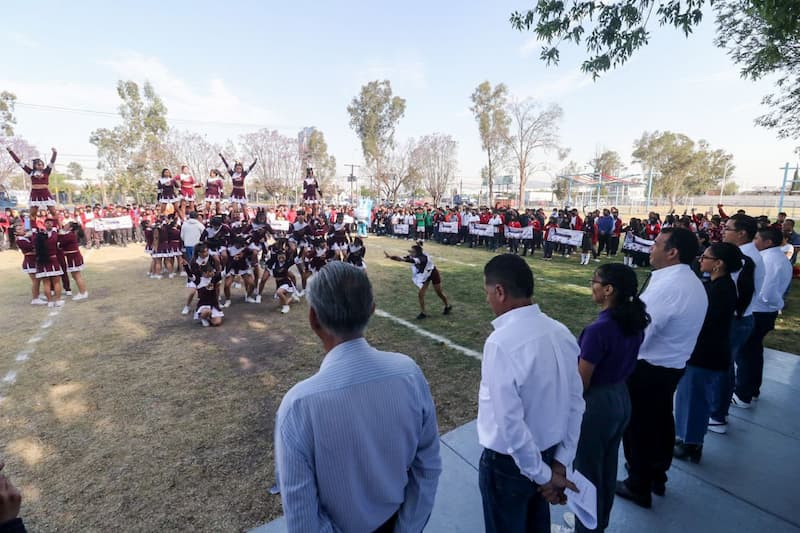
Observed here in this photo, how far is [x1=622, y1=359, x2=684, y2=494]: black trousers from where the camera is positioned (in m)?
2.79

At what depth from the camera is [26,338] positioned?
21.7 ft

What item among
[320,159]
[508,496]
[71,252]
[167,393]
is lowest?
[167,393]

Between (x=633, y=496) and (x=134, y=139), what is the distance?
40.3 metres

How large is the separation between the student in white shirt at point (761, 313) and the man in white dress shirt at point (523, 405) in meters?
3.86

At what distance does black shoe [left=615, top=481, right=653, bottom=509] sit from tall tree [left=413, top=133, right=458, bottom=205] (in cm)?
4323

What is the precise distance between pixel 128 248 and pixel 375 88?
99.2 feet

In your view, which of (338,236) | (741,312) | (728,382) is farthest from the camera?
(338,236)

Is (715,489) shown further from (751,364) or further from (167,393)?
(167,393)

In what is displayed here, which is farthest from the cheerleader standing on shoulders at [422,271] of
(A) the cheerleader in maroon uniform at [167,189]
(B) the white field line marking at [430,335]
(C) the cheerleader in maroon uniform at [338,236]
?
(A) the cheerleader in maroon uniform at [167,189]

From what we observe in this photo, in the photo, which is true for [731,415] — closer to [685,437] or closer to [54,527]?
[685,437]

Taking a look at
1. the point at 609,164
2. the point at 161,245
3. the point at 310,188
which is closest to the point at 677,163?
the point at 609,164

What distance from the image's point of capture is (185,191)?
50.5 feet

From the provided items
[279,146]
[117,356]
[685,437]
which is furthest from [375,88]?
[685,437]

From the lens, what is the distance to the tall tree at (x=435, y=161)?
4544 cm
